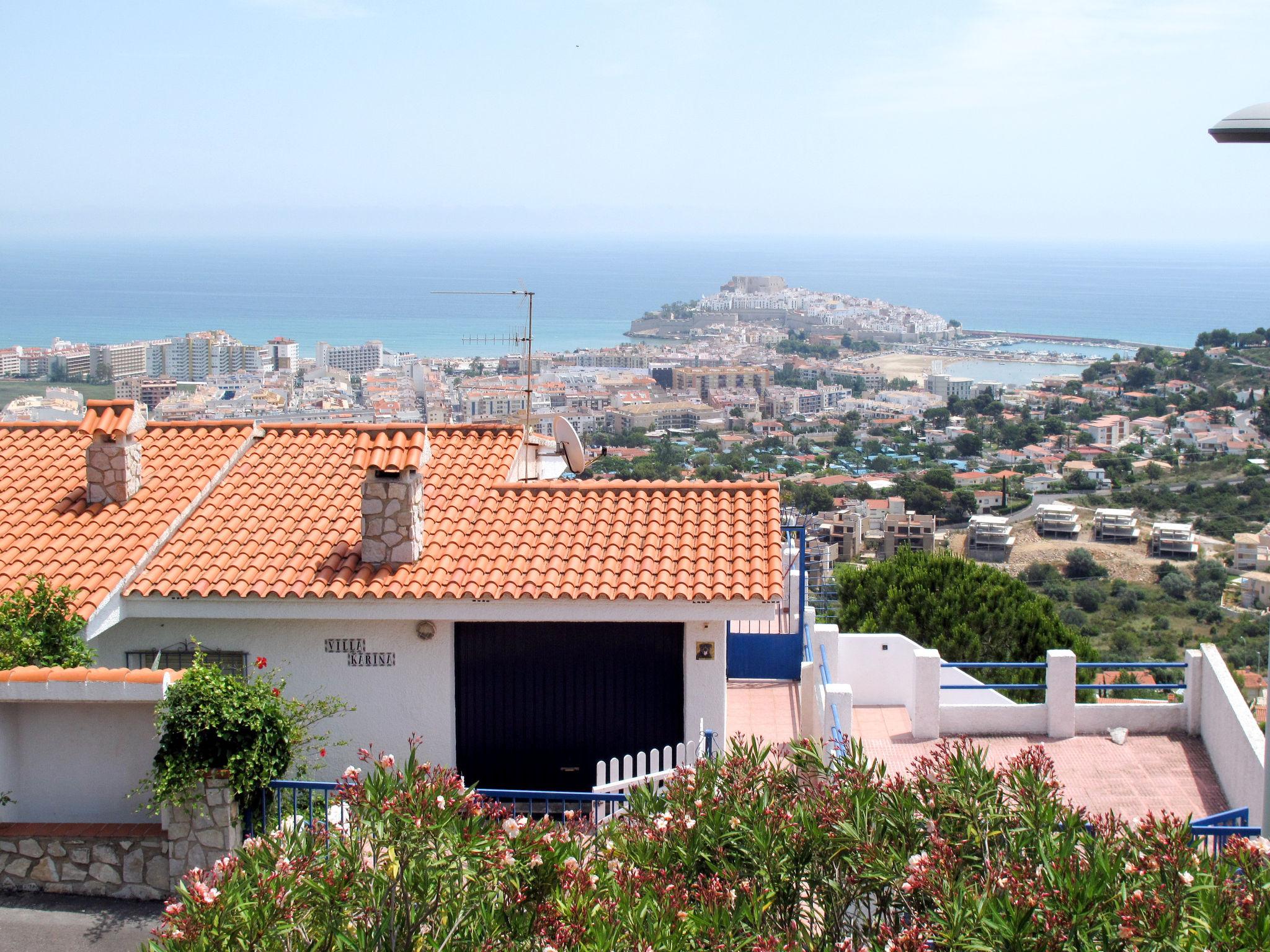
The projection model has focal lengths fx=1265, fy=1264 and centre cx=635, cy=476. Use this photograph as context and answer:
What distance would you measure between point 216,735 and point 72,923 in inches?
51.0

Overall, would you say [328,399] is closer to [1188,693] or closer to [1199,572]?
[1199,572]

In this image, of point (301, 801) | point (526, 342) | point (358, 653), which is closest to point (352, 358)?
point (526, 342)

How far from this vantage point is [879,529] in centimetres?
6975

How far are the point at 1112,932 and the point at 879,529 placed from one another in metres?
67.0

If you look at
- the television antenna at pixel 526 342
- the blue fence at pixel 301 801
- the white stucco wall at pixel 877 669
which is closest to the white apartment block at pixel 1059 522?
the television antenna at pixel 526 342

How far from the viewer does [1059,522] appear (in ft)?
249

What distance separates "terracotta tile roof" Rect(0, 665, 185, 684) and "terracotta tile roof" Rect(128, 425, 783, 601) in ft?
6.05

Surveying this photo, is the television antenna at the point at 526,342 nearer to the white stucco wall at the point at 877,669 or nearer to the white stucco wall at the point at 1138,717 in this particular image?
the white stucco wall at the point at 877,669

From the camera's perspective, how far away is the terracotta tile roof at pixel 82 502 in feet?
33.0

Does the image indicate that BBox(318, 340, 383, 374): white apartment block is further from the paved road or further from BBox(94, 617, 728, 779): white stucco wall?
the paved road

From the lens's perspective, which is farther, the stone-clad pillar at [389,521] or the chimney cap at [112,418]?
the chimney cap at [112,418]

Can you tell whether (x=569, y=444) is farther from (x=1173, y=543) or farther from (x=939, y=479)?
(x=939, y=479)

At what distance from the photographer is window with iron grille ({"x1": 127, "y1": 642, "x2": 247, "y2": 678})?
998cm

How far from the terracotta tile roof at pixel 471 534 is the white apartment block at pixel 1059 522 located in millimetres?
67449
